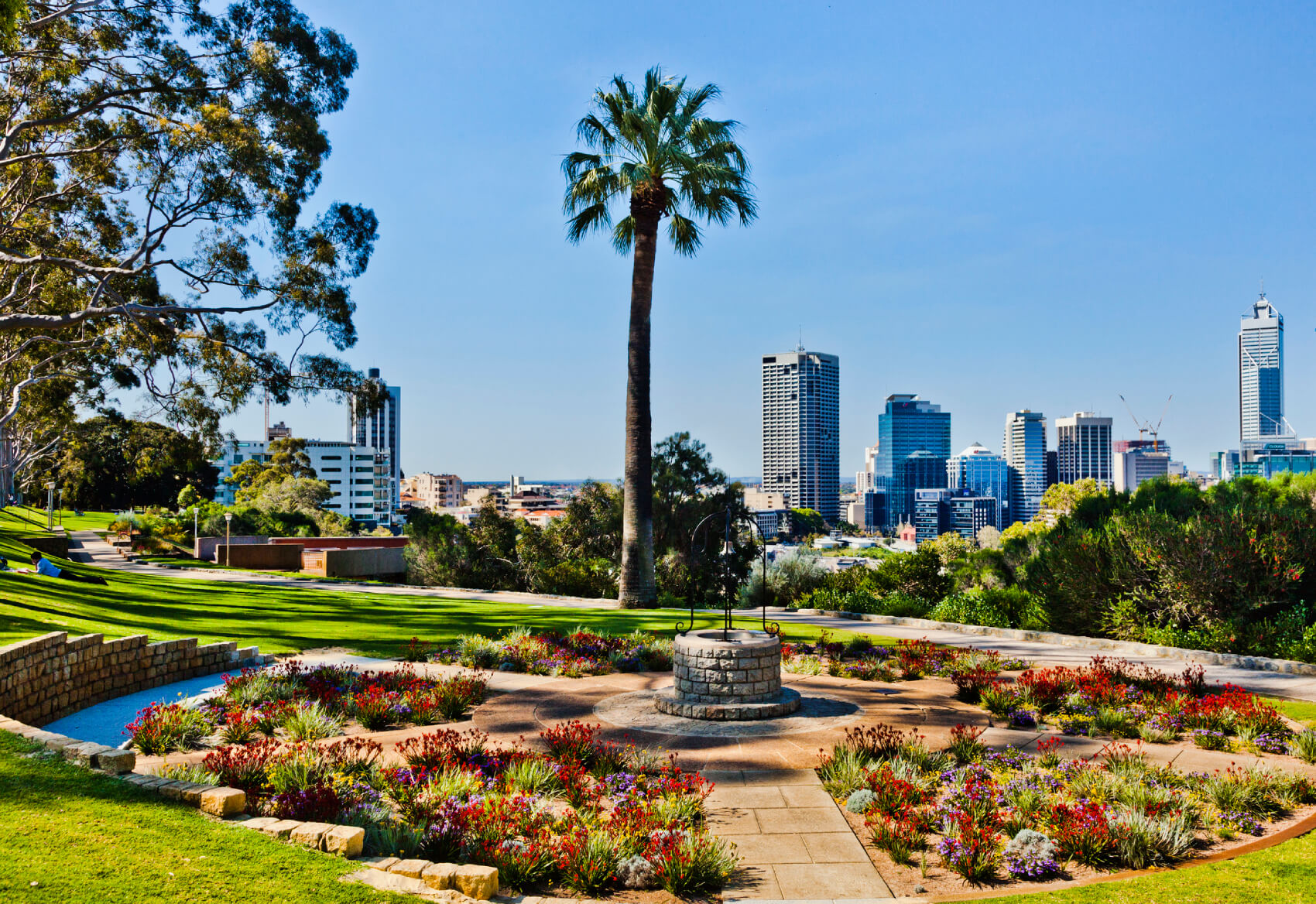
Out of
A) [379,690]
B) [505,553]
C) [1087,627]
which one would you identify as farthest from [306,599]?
[1087,627]

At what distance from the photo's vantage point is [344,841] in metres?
4.81

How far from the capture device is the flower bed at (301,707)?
7.79 meters

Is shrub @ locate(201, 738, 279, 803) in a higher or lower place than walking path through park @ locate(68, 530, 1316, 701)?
higher

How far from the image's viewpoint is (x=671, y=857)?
194 inches

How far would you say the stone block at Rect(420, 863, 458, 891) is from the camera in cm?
448

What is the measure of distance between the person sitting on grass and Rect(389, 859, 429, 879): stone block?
17.1 meters

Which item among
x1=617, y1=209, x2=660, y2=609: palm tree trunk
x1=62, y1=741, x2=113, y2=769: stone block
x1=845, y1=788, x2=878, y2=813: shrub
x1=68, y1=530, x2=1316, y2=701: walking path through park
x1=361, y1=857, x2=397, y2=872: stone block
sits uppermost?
x1=617, y1=209, x2=660, y2=609: palm tree trunk

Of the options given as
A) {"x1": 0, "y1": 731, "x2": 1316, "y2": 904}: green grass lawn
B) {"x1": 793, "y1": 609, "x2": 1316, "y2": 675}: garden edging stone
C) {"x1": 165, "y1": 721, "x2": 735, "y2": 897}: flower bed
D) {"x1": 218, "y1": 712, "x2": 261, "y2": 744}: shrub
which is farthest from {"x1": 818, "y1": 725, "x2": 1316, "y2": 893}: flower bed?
{"x1": 793, "y1": 609, "x2": 1316, "y2": 675}: garden edging stone

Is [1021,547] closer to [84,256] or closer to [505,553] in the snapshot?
[505,553]

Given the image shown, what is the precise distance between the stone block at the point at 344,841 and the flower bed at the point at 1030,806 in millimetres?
3229

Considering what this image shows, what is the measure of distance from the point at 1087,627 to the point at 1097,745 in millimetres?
7761

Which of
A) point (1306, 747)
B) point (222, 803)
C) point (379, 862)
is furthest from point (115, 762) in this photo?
point (1306, 747)

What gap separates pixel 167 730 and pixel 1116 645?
1324 cm

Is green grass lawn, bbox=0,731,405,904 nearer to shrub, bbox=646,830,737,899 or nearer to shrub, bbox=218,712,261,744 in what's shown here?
shrub, bbox=646,830,737,899
